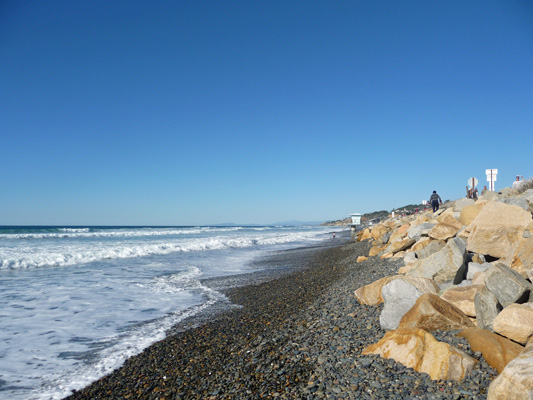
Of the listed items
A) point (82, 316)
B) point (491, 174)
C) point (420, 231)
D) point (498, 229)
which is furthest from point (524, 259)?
point (491, 174)

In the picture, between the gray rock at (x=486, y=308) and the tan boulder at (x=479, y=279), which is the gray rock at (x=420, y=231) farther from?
the gray rock at (x=486, y=308)

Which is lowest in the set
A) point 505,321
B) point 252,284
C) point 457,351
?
point 252,284

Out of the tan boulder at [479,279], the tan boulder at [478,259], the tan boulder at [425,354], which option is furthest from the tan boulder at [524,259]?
the tan boulder at [425,354]

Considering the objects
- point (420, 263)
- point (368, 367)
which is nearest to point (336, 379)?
point (368, 367)

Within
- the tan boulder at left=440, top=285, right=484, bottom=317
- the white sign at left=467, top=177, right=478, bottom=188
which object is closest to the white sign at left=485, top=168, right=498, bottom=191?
the white sign at left=467, top=177, right=478, bottom=188

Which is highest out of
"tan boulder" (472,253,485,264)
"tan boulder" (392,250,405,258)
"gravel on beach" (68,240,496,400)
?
"tan boulder" (472,253,485,264)

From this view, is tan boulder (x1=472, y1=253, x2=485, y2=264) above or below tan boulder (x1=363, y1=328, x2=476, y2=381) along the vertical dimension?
above

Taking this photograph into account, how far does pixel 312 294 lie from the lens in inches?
344

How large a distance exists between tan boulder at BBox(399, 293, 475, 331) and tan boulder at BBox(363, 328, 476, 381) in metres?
0.40

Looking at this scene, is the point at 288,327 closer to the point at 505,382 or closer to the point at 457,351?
the point at 457,351

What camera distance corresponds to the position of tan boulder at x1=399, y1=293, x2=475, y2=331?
4230 millimetres

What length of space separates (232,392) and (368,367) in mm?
1651

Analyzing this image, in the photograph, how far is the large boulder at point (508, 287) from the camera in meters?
4.13

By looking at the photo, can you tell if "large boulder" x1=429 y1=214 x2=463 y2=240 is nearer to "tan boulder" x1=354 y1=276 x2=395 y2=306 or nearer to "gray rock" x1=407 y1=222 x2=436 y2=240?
"gray rock" x1=407 y1=222 x2=436 y2=240
